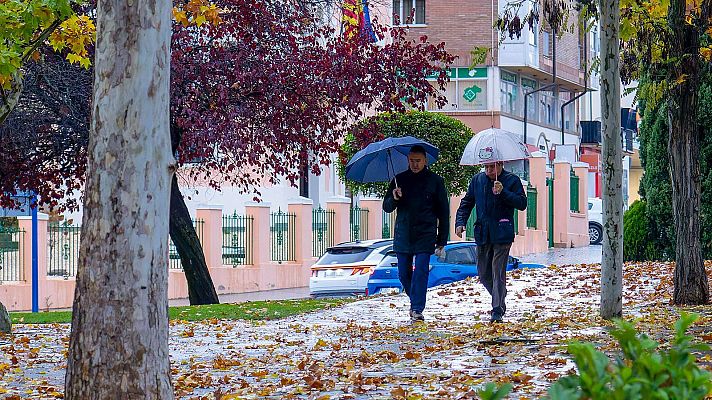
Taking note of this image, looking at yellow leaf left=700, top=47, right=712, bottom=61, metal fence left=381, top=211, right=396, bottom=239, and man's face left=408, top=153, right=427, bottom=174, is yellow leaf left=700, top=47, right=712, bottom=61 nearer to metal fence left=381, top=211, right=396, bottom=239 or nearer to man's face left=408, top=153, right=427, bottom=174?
man's face left=408, top=153, right=427, bottom=174

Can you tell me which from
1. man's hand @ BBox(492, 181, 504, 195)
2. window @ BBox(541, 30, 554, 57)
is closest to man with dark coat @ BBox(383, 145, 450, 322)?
man's hand @ BBox(492, 181, 504, 195)

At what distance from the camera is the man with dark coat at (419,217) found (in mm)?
13445

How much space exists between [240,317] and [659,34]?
643 cm

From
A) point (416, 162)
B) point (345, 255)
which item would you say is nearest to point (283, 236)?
point (345, 255)

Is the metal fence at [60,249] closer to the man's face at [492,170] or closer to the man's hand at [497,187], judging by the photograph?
the man's face at [492,170]

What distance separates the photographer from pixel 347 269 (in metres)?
24.6

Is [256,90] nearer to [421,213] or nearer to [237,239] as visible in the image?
[421,213]

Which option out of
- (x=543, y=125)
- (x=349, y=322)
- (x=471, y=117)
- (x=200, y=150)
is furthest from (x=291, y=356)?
(x=543, y=125)

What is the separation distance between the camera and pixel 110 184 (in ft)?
20.1

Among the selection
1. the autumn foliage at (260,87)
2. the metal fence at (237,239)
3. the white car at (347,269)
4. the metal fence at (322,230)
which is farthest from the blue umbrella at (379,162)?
the metal fence at (322,230)

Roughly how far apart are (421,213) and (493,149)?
98 centimetres

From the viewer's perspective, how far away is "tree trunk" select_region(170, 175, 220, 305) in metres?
22.2

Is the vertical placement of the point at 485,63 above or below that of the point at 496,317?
above

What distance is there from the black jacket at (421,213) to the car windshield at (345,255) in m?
11.3
